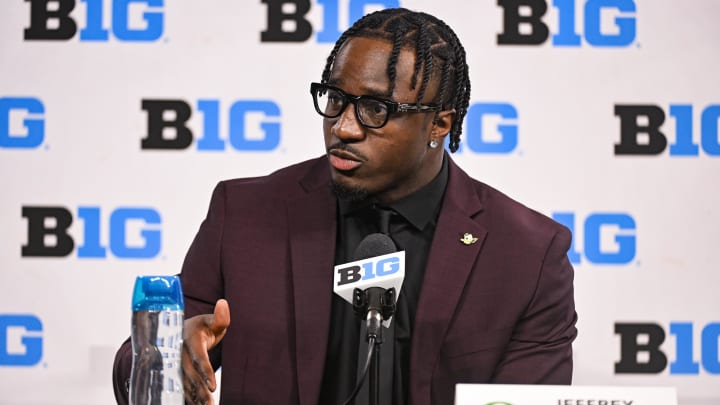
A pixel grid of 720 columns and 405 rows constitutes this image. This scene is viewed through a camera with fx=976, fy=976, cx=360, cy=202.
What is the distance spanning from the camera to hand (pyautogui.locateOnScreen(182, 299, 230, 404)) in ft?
5.81

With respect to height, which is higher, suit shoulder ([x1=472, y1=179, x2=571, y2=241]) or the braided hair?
the braided hair

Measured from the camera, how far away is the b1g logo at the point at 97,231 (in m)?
3.22

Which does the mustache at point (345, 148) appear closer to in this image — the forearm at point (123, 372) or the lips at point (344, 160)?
the lips at point (344, 160)

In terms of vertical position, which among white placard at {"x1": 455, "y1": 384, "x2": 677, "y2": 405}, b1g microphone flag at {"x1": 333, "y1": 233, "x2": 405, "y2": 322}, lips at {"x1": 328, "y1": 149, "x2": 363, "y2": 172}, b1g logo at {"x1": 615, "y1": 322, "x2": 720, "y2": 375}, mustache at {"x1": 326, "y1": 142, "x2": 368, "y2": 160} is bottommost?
b1g logo at {"x1": 615, "y1": 322, "x2": 720, "y2": 375}

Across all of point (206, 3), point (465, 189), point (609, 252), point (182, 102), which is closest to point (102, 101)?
point (182, 102)

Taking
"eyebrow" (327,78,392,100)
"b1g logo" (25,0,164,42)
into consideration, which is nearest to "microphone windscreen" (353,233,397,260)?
"eyebrow" (327,78,392,100)

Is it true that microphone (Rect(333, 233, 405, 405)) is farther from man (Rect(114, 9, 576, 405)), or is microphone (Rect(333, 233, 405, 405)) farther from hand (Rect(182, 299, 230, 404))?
man (Rect(114, 9, 576, 405))

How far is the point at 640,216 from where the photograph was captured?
3.23 m

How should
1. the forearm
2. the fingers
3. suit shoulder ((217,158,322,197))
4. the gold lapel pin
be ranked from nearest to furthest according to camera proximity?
the fingers < the forearm < the gold lapel pin < suit shoulder ((217,158,322,197))

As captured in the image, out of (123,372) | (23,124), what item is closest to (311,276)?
(123,372)

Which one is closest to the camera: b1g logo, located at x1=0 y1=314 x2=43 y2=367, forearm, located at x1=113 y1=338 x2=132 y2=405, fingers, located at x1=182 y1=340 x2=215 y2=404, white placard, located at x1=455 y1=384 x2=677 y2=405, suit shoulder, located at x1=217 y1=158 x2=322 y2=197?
white placard, located at x1=455 y1=384 x2=677 y2=405

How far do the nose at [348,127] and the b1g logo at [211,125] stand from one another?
103 centimetres

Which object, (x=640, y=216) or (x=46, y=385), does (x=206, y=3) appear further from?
(x=640, y=216)

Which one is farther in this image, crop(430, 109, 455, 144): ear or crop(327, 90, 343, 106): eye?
crop(430, 109, 455, 144): ear
